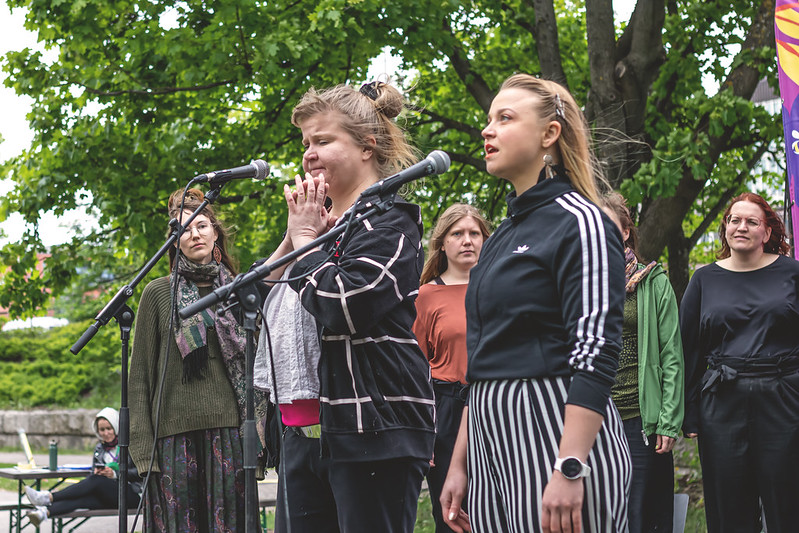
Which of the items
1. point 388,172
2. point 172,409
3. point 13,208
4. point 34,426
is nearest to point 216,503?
point 172,409

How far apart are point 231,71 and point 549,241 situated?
22.7 ft

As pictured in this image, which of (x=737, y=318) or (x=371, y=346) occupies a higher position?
(x=737, y=318)

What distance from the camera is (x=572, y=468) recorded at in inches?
87.1

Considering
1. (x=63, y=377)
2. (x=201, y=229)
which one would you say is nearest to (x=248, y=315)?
(x=201, y=229)

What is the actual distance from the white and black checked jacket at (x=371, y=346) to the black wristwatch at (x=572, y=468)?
683mm

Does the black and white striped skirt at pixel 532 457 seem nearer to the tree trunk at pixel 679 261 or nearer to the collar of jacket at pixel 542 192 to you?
the collar of jacket at pixel 542 192

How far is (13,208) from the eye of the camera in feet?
32.8

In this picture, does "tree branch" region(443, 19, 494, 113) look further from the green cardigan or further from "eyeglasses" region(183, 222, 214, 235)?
the green cardigan

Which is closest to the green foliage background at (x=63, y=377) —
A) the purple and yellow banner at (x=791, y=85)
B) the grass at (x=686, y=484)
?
the grass at (x=686, y=484)

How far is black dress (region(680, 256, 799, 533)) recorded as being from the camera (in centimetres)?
494

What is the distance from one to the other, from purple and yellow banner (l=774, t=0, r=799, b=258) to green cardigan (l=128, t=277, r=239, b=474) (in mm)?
3036

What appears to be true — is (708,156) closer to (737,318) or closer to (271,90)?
(737,318)

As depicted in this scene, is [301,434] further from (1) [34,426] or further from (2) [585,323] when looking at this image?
(1) [34,426]

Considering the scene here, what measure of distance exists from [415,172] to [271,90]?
770 centimetres
